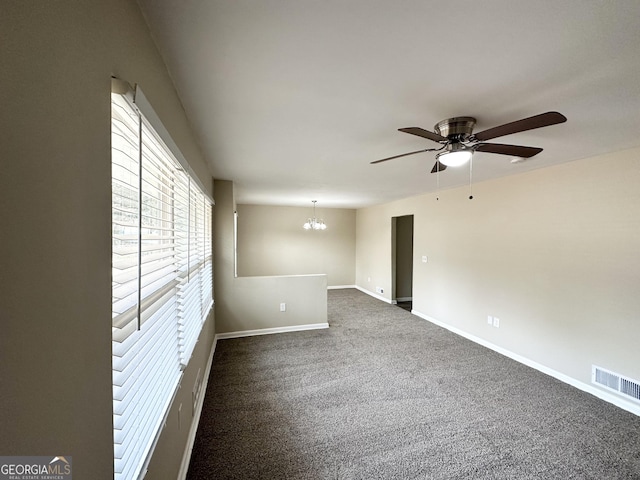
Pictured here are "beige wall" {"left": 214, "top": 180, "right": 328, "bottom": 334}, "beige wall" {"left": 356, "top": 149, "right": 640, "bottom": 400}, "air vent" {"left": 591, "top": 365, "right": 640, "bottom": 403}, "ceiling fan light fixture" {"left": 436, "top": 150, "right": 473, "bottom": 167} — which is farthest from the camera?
"beige wall" {"left": 214, "top": 180, "right": 328, "bottom": 334}

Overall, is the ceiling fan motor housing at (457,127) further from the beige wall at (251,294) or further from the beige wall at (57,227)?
the beige wall at (251,294)

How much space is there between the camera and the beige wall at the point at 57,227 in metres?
0.44

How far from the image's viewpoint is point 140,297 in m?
1.02

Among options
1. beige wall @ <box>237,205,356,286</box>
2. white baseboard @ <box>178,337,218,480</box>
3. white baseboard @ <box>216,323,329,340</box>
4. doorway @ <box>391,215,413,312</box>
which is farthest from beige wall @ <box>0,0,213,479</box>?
beige wall @ <box>237,205,356,286</box>

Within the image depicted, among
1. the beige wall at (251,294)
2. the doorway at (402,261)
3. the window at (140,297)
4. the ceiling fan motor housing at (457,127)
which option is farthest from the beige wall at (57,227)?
the doorway at (402,261)

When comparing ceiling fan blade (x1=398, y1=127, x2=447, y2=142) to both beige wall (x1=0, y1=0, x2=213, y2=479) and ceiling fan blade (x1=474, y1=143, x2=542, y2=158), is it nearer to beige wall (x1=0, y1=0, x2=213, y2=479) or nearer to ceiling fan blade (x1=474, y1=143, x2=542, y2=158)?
ceiling fan blade (x1=474, y1=143, x2=542, y2=158)

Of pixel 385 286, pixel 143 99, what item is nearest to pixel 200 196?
pixel 143 99

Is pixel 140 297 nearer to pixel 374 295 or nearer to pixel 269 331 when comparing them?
pixel 269 331

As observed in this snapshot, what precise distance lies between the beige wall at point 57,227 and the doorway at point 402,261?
5880 millimetres

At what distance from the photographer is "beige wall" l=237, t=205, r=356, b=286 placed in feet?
23.1

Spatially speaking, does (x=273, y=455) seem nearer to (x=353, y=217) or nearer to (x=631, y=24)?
(x=631, y=24)

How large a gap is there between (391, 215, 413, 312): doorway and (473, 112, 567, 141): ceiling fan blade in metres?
4.59

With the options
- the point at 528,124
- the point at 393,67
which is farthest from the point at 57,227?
the point at 528,124

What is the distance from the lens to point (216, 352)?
358 centimetres
